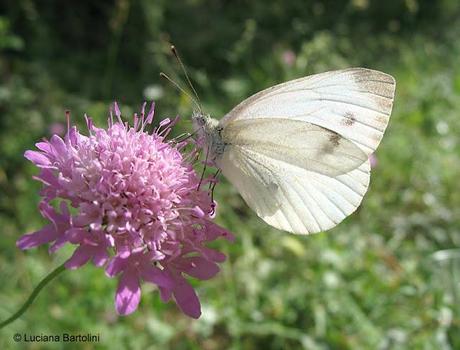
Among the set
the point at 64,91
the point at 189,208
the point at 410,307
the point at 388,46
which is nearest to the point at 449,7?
the point at 388,46

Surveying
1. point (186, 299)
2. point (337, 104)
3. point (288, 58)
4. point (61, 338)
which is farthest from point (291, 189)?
point (288, 58)

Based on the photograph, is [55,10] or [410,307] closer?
[410,307]

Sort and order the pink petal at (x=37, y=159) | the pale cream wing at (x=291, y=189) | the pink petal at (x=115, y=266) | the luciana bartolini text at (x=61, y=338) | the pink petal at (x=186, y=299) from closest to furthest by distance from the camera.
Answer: the pink petal at (x=115, y=266)
the pink petal at (x=186, y=299)
the pink petal at (x=37, y=159)
the pale cream wing at (x=291, y=189)
the luciana bartolini text at (x=61, y=338)

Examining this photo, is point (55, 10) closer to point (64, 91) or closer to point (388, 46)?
point (64, 91)

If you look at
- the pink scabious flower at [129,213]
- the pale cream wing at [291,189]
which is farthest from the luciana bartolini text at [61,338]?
the pale cream wing at [291,189]

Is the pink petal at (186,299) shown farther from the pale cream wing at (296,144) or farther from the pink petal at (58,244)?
the pale cream wing at (296,144)

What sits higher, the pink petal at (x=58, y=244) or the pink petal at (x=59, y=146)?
the pink petal at (x=59, y=146)

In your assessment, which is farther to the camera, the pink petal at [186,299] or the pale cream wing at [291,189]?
the pale cream wing at [291,189]

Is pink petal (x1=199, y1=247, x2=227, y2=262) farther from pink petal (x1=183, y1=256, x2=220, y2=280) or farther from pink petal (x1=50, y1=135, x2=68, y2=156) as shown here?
pink petal (x1=50, y1=135, x2=68, y2=156)

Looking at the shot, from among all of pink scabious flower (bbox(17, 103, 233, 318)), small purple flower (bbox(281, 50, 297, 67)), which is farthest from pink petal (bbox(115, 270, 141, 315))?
small purple flower (bbox(281, 50, 297, 67))
